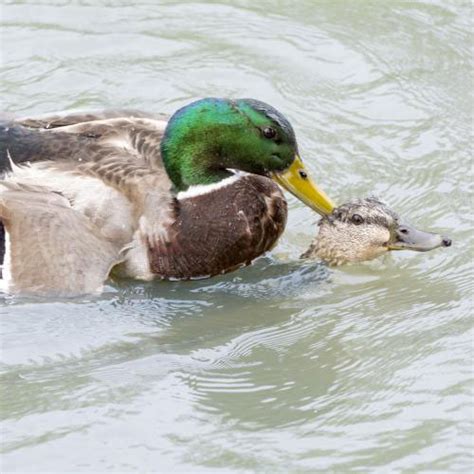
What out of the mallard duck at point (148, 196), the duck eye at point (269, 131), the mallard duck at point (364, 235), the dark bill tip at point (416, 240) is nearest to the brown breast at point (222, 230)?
the mallard duck at point (148, 196)

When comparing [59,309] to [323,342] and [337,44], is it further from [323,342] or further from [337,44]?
[337,44]

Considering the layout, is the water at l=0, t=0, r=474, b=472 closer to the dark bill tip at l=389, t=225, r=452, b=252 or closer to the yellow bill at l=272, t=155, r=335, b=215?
the dark bill tip at l=389, t=225, r=452, b=252

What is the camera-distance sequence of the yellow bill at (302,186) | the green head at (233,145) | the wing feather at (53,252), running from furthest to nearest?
the yellow bill at (302,186) < the green head at (233,145) < the wing feather at (53,252)

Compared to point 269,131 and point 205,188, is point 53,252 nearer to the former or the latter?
point 205,188

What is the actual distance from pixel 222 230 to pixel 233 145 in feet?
1.61

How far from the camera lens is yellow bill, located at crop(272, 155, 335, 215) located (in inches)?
316

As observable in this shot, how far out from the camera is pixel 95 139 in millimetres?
8188

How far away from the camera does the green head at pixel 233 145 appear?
7.89 metres

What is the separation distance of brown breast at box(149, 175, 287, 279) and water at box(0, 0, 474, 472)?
117 mm

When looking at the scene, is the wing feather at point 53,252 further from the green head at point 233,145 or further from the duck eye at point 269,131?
the duck eye at point 269,131

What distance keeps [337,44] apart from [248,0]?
3.19ft

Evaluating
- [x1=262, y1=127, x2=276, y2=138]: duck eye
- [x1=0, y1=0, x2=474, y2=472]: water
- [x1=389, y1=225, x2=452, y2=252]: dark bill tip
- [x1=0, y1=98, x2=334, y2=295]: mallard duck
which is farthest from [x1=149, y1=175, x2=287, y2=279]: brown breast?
[x1=389, y1=225, x2=452, y2=252]: dark bill tip

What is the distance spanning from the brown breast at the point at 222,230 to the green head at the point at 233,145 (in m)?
0.14

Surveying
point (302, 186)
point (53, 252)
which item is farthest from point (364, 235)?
point (53, 252)
